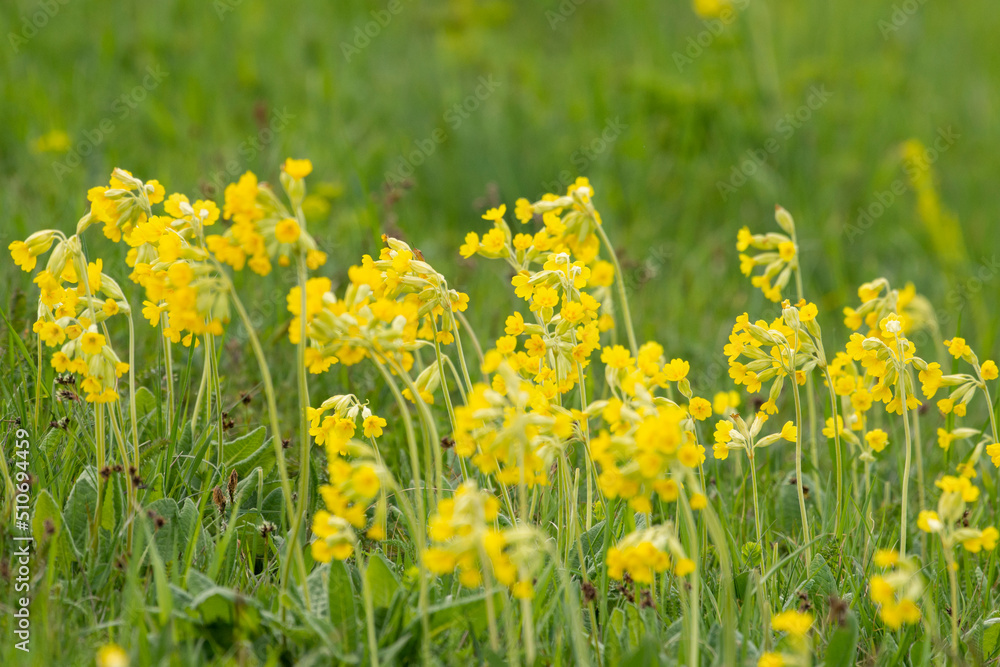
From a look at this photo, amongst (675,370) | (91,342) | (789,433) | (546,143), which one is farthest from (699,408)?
(546,143)

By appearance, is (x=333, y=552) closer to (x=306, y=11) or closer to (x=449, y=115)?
(x=449, y=115)

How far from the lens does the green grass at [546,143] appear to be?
303 cm

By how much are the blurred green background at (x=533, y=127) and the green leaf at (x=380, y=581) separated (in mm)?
1972

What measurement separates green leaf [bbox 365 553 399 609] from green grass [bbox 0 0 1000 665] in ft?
1.60

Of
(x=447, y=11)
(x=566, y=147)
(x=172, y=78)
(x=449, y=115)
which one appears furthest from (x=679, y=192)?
(x=172, y=78)

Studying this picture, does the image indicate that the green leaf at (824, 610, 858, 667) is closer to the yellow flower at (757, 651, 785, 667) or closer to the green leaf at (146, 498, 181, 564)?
the yellow flower at (757, 651, 785, 667)

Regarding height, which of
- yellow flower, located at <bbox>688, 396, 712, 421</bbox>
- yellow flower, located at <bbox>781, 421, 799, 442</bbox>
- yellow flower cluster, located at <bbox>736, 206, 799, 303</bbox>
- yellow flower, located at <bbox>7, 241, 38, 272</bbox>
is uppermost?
yellow flower, located at <bbox>7, 241, 38, 272</bbox>

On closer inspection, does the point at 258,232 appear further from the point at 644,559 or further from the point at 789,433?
the point at 789,433

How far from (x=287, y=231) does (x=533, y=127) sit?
4.17 meters

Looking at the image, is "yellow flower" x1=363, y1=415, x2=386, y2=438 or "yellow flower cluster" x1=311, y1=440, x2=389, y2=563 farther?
"yellow flower" x1=363, y1=415, x2=386, y2=438

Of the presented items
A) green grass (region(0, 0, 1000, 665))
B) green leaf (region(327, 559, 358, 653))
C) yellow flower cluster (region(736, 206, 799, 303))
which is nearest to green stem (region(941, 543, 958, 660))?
green grass (region(0, 0, 1000, 665))

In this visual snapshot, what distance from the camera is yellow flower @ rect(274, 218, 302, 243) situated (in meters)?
1.53

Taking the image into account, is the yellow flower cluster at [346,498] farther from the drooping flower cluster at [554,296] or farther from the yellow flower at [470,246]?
the yellow flower at [470,246]

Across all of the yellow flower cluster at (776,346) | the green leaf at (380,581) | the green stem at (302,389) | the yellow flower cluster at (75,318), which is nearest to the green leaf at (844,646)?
the yellow flower cluster at (776,346)
